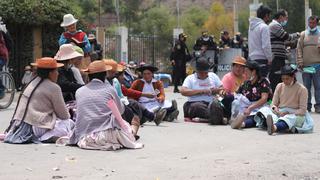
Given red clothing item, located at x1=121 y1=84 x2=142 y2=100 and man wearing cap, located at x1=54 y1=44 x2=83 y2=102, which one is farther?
red clothing item, located at x1=121 y1=84 x2=142 y2=100

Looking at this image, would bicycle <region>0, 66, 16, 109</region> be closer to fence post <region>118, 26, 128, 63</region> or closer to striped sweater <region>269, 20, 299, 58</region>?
striped sweater <region>269, 20, 299, 58</region>

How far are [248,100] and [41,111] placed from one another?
144 inches

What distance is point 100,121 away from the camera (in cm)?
798

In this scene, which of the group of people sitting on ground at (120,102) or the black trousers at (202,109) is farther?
the black trousers at (202,109)

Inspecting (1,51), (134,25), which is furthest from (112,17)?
(1,51)

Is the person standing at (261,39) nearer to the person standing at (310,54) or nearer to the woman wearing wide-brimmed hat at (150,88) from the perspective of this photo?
the person standing at (310,54)

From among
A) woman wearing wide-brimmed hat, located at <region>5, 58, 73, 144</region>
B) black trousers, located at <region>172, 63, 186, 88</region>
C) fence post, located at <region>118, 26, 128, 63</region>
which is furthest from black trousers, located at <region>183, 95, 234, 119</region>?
fence post, located at <region>118, 26, 128, 63</region>

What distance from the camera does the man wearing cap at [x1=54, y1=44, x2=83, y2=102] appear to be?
9.34m

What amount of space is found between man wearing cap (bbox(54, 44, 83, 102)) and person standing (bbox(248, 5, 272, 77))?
12.4 ft

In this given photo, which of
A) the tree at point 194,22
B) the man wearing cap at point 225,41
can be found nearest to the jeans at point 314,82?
the man wearing cap at point 225,41

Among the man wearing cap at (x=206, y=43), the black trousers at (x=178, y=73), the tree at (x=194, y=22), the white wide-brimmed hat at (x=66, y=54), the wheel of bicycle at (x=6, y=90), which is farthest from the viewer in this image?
the tree at (x=194, y=22)

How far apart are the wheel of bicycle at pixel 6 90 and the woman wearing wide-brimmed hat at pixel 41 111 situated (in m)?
5.20

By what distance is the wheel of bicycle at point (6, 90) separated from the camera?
44.6ft

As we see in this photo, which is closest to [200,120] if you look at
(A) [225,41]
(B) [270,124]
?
(B) [270,124]
